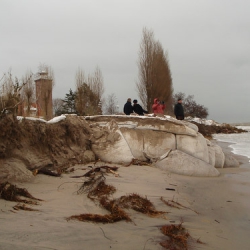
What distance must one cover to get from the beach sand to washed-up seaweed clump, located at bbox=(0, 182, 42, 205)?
0.19m

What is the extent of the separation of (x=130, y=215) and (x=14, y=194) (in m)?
1.72

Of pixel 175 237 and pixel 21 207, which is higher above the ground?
pixel 21 207

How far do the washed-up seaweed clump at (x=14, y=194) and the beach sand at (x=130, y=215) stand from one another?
187 mm

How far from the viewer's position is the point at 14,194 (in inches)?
184

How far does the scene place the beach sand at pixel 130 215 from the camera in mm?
3393

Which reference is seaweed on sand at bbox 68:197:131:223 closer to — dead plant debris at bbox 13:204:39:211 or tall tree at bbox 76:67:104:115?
dead plant debris at bbox 13:204:39:211

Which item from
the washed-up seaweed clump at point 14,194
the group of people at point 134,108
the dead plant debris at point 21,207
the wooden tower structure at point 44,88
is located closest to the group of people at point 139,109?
the group of people at point 134,108

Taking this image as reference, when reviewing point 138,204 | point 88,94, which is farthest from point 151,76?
point 138,204

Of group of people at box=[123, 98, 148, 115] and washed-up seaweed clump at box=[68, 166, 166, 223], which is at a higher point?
group of people at box=[123, 98, 148, 115]

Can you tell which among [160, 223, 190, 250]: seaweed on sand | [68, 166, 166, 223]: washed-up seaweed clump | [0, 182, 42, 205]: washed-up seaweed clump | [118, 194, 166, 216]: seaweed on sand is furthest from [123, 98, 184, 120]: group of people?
[160, 223, 190, 250]: seaweed on sand

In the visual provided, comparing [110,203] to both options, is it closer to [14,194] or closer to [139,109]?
[14,194]

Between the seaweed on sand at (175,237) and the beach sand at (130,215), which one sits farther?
the seaweed on sand at (175,237)

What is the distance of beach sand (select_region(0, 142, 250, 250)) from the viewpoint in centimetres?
339

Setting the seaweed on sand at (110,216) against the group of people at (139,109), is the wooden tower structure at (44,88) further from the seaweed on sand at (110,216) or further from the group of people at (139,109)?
the seaweed on sand at (110,216)
